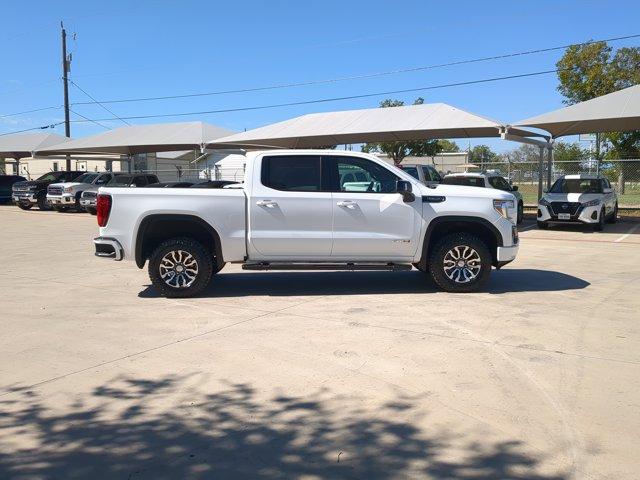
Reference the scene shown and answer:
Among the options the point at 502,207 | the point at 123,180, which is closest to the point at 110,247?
the point at 502,207

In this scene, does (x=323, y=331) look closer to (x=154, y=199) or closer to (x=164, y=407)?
(x=164, y=407)

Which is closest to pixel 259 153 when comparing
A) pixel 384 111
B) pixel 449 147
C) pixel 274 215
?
pixel 274 215

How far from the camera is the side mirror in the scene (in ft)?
26.4

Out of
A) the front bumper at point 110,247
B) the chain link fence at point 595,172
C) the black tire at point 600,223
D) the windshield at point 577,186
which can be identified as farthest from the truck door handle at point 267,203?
the chain link fence at point 595,172

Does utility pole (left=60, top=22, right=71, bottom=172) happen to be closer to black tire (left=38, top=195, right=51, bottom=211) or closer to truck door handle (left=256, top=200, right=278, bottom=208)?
black tire (left=38, top=195, right=51, bottom=211)

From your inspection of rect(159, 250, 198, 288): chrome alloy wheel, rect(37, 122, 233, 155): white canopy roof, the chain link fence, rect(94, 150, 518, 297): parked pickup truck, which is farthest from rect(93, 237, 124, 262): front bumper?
the chain link fence

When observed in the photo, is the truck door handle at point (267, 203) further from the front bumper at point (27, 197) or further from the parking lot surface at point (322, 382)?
the front bumper at point (27, 197)

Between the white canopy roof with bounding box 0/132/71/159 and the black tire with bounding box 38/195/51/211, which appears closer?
the black tire with bounding box 38/195/51/211

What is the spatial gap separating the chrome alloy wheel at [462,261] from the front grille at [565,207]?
1047cm

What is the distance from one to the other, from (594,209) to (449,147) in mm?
92493

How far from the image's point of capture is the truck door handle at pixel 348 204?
26.5ft

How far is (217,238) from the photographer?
26.4 ft

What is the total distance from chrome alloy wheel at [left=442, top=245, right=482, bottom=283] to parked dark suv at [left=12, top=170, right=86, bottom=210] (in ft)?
79.3

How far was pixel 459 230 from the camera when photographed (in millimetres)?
8555
